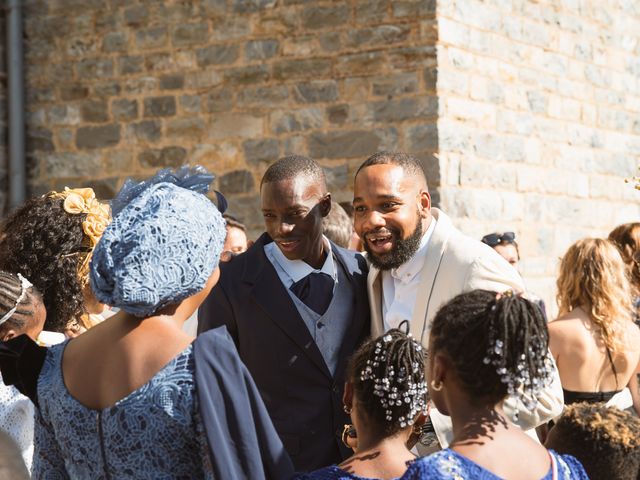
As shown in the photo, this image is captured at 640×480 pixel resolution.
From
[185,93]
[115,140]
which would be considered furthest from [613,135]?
[115,140]

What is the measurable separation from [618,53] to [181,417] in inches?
320

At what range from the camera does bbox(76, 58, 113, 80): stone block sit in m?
8.44

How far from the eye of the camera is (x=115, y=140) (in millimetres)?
8422

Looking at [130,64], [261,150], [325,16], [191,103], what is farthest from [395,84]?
[130,64]

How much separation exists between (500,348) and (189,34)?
6313 millimetres

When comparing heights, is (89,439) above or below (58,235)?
below

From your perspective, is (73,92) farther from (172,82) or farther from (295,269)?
(295,269)

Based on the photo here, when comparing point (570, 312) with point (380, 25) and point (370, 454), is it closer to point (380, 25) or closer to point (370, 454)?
point (370, 454)

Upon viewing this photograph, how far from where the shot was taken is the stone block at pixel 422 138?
7.27 m

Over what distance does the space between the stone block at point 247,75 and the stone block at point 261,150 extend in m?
0.49

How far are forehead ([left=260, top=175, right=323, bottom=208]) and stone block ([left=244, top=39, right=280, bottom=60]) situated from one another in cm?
435

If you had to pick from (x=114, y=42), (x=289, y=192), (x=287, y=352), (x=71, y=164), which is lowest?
(x=287, y=352)

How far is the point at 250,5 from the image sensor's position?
790cm

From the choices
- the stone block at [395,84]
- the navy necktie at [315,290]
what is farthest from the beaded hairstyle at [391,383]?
the stone block at [395,84]
